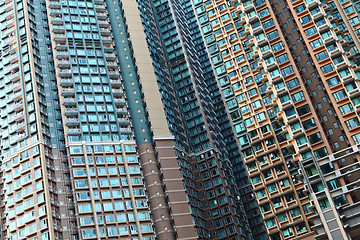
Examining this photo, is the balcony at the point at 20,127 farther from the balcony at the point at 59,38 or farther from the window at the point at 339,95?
the window at the point at 339,95

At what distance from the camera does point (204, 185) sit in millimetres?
135375

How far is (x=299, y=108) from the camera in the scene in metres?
94.1

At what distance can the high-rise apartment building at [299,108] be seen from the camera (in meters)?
85.9

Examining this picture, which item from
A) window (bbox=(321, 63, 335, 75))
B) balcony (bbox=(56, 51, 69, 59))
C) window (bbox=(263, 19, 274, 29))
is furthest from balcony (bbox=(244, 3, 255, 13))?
balcony (bbox=(56, 51, 69, 59))

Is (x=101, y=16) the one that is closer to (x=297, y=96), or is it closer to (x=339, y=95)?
(x=297, y=96)

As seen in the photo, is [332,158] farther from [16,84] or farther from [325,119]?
[16,84]

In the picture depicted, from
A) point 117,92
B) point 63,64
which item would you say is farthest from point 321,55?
point 63,64

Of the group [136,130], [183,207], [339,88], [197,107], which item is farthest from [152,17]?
[339,88]

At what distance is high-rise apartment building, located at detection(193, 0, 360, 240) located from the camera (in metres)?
85.9

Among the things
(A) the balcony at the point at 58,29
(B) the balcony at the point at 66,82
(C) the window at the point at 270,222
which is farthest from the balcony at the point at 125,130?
(C) the window at the point at 270,222

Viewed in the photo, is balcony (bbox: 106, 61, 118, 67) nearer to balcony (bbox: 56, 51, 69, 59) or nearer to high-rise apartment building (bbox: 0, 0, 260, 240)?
high-rise apartment building (bbox: 0, 0, 260, 240)

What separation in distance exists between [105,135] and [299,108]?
154 ft

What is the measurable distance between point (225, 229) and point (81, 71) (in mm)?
49335

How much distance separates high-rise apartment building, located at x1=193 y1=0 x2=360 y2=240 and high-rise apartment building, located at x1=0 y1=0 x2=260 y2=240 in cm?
2194
